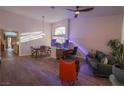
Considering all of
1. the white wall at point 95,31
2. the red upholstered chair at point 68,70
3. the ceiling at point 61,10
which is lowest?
the red upholstered chair at point 68,70

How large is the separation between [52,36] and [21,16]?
3.15 metres

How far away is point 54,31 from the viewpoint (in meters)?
10.6

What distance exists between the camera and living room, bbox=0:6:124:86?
18.0ft

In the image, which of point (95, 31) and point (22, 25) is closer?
point (95, 31)

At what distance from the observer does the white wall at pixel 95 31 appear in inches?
246

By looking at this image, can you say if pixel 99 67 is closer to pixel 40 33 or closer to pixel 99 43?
pixel 99 43

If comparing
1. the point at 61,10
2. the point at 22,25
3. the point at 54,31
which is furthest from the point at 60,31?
the point at 61,10

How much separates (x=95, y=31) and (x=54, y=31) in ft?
14.3

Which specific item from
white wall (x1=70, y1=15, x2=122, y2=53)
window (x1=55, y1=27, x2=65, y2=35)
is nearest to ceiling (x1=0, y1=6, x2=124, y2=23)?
white wall (x1=70, y1=15, x2=122, y2=53)

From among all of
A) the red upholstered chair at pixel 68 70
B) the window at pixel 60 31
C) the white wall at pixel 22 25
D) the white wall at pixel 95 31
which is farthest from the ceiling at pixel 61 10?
the red upholstered chair at pixel 68 70

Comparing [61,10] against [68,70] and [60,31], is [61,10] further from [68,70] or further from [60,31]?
[68,70]

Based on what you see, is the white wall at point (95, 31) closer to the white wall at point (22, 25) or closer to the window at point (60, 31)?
the window at point (60, 31)

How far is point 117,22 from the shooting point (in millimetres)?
6129

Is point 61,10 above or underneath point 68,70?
above
